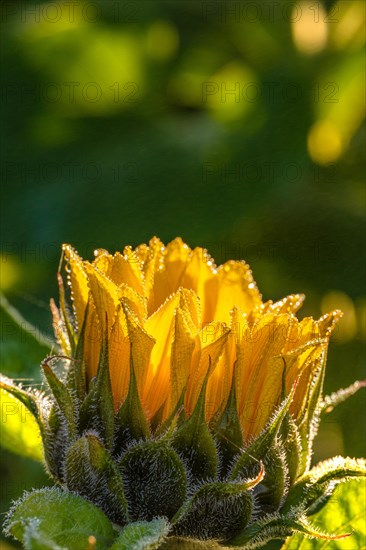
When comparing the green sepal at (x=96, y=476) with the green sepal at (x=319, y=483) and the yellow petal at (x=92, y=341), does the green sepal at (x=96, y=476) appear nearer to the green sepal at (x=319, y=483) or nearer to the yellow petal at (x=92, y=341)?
the yellow petal at (x=92, y=341)

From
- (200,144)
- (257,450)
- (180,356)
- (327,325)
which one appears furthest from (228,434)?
(200,144)

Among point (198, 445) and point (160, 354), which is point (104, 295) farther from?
point (198, 445)

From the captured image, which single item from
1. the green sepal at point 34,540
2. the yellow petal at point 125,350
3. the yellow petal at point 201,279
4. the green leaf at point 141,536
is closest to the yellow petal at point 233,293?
the yellow petal at point 201,279

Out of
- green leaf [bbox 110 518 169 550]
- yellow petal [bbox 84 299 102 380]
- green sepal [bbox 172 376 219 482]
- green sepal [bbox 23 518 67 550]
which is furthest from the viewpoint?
yellow petal [bbox 84 299 102 380]

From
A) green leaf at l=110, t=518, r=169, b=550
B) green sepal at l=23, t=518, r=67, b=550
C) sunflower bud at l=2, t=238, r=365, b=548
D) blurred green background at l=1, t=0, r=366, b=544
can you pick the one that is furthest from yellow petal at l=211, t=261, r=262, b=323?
blurred green background at l=1, t=0, r=366, b=544

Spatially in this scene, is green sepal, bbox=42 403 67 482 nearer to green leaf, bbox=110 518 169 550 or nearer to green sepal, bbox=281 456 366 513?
green leaf, bbox=110 518 169 550

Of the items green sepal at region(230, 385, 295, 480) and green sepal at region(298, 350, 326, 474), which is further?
green sepal at region(298, 350, 326, 474)

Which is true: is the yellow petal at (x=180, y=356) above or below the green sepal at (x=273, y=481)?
above
